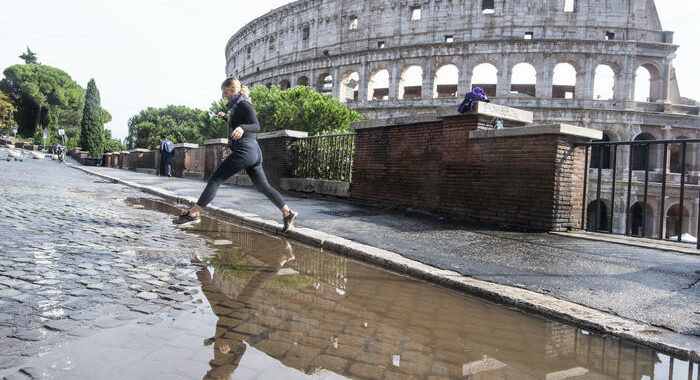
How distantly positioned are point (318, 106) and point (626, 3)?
30.8 metres

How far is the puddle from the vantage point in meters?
2.05

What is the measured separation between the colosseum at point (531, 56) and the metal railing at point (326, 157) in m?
26.5

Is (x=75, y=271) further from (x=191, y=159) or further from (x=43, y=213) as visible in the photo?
(x=191, y=159)

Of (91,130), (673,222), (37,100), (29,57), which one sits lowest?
(673,222)

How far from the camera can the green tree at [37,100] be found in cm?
7919

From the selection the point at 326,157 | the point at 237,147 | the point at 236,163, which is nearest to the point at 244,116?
the point at 237,147

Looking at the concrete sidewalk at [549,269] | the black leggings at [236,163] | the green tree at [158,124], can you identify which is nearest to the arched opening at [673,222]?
the concrete sidewalk at [549,269]

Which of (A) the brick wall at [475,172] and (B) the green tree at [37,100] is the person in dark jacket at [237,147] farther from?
(B) the green tree at [37,100]

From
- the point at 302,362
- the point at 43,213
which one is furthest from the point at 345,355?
the point at 43,213

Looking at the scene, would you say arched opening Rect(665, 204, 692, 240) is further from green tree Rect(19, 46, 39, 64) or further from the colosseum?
green tree Rect(19, 46, 39, 64)

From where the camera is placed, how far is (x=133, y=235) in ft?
17.4

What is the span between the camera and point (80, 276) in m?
3.33

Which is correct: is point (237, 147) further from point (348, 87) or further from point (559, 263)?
point (348, 87)

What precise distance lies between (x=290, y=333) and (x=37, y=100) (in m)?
94.9
